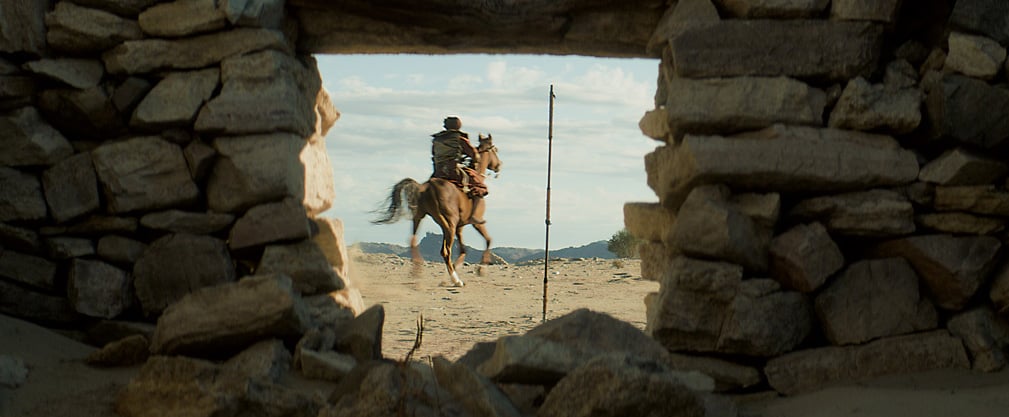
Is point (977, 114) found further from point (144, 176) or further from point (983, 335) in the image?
point (144, 176)

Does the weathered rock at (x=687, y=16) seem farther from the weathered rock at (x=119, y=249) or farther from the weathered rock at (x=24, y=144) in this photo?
the weathered rock at (x=24, y=144)

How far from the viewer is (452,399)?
3066 mm

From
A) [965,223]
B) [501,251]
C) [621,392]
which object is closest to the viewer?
[621,392]

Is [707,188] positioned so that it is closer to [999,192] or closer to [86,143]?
[999,192]

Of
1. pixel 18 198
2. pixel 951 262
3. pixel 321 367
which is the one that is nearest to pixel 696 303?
pixel 951 262

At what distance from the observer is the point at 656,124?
476 cm

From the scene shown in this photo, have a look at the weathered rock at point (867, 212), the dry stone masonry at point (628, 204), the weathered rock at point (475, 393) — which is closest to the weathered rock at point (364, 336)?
the dry stone masonry at point (628, 204)

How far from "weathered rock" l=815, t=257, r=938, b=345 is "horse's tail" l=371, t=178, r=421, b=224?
6869 millimetres

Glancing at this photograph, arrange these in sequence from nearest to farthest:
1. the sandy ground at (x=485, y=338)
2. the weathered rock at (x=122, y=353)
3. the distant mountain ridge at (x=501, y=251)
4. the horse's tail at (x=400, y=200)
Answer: the sandy ground at (x=485, y=338)
the weathered rock at (x=122, y=353)
the horse's tail at (x=400, y=200)
the distant mountain ridge at (x=501, y=251)

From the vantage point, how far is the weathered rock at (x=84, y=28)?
4.65 metres

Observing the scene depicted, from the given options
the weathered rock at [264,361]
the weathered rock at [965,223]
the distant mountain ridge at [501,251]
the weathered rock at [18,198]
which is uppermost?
the weathered rock at [965,223]

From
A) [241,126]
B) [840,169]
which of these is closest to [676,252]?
[840,169]

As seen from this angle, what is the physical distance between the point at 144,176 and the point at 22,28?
0.96 metres

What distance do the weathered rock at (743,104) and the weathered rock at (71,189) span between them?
111 inches
